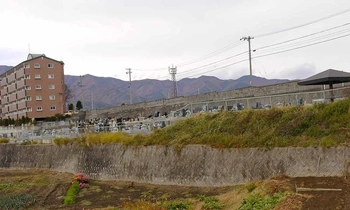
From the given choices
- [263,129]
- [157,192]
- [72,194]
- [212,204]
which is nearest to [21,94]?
[72,194]

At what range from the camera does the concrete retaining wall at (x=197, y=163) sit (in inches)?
653

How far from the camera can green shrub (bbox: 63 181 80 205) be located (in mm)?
20938

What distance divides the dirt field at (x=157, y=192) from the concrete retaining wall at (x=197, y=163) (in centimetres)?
61

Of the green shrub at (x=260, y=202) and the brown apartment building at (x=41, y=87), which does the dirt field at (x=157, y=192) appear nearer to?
the green shrub at (x=260, y=202)

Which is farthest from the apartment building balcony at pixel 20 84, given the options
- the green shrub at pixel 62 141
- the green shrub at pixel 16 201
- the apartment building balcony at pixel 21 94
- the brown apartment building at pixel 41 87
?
the green shrub at pixel 16 201

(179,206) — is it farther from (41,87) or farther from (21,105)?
(21,105)

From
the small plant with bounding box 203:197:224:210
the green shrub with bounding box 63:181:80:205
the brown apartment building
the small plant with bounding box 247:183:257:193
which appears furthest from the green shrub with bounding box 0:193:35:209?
the brown apartment building

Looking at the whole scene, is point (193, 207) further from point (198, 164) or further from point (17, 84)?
point (17, 84)

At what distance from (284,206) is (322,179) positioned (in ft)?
13.0

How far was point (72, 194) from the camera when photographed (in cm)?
2231

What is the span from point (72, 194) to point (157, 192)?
4782mm

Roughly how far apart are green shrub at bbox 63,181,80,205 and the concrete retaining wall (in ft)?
8.39

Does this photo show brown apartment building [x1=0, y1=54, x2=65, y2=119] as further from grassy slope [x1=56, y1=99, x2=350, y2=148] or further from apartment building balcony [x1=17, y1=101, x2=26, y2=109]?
grassy slope [x1=56, y1=99, x2=350, y2=148]

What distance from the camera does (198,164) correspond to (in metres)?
21.0
